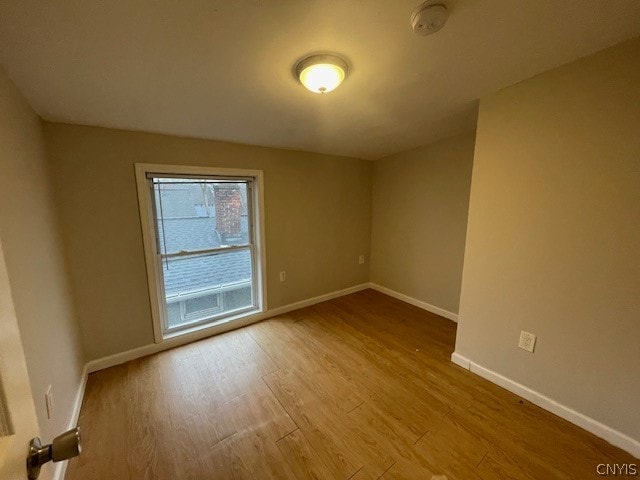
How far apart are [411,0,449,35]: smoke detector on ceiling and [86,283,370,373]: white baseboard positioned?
8.92 ft

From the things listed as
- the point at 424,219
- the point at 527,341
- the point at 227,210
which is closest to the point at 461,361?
the point at 527,341

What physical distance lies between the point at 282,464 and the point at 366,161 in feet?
10.7

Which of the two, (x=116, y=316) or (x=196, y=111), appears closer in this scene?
(x=196, y=111)

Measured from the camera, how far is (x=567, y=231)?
1.50 metres

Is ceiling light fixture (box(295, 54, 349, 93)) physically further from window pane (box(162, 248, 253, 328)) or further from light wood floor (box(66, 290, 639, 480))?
light wood floor (box(66, 290, 639, 480))

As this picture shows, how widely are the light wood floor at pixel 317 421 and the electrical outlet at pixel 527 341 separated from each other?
371 millimetres

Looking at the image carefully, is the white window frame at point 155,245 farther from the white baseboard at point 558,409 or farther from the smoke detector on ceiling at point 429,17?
the white baseboard at point 558,409

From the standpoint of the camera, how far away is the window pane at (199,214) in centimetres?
230

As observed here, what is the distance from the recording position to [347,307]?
128 inches

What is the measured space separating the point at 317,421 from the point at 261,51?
6.93 feet

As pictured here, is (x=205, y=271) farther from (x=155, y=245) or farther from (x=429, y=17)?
(x=429, y=17)

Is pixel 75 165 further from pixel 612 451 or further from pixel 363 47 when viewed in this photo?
pixel 612 451

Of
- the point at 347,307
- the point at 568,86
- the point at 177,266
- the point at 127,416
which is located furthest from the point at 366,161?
the point at 127,416

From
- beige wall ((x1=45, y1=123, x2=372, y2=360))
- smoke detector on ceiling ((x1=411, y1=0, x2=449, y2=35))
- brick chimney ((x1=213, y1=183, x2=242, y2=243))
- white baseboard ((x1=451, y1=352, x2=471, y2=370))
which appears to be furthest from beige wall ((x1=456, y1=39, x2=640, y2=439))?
brick chimney ((x1=213, y1=183, x2=242, y2=243))
